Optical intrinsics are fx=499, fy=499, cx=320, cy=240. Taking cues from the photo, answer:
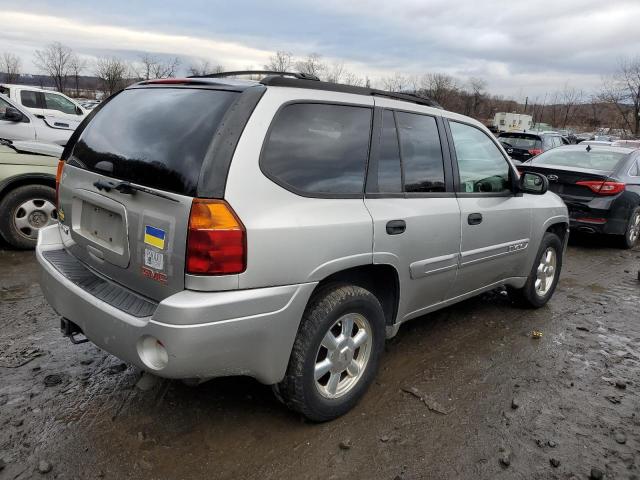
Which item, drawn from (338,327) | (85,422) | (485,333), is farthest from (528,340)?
(85,422)

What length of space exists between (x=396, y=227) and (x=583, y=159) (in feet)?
21.8

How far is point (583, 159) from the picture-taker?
26.8 ft

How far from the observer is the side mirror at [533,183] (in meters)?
4.08

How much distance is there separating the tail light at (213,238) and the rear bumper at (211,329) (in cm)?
13

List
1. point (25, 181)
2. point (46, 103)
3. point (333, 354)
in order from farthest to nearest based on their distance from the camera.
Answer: point (46, 103)
point (25, 181)
point (333, 354)

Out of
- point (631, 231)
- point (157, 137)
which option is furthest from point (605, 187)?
point (157, 137)

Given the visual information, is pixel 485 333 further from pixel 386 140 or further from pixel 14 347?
pixel 14 347

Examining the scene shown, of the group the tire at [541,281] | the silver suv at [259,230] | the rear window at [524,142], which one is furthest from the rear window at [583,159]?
the rear window at [524,142]

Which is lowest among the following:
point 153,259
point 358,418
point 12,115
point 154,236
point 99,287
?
→ point 358,418

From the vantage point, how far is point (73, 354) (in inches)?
136

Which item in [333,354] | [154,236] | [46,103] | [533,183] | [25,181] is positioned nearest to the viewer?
[154,236]

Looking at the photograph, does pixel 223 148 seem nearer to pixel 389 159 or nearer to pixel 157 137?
pixel 157 137

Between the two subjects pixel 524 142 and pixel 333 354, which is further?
pixel 524 142

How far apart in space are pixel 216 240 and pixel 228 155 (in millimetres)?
390
